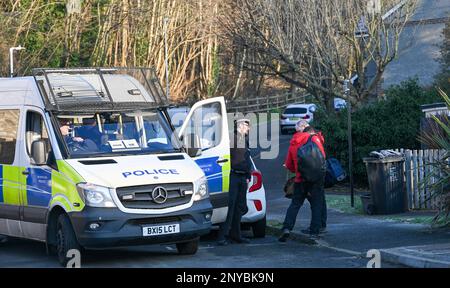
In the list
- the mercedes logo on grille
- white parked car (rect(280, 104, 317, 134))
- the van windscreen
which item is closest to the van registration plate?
the mercedes logo on grille

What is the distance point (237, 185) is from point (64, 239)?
123 inches

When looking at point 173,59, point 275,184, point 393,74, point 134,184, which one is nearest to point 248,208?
point 134,184

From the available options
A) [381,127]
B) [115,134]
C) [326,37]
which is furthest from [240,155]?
[326,37]

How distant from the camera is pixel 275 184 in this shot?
25.3 metres

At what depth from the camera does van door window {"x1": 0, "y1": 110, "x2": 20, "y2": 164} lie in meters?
13.2

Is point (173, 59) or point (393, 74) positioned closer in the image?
point (393, 74)

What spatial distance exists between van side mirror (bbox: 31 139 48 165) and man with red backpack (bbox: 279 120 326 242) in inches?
150

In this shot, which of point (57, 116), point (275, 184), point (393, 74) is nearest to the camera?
point (57, 116)

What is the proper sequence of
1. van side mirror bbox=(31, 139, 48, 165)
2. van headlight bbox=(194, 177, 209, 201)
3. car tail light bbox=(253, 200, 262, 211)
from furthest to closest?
car tail light bbox=(253, 200, 262, 211) → van side mirror bbox=(31, 139, 48, 165) → van headlight bbox=(194, 177, 209, 201)

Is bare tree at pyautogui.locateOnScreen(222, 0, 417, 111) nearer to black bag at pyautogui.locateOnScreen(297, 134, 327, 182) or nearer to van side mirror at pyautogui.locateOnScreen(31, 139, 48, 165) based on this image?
black bag at pyautogui.locateOnScreen(297, 134, 327, 182)

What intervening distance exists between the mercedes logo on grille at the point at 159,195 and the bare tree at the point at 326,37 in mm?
15457

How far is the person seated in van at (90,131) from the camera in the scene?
12438 millimetres

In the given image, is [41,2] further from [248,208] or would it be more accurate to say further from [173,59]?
[248,208]
